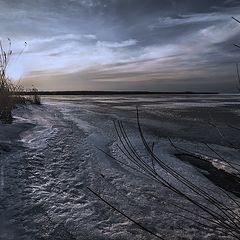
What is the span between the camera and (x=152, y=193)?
9.82 feet

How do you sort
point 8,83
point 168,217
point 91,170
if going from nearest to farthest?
1. point 168,217
2. point 91,170
3. point 8,83

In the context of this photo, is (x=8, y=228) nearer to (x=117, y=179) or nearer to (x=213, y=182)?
(x=117, y=179)

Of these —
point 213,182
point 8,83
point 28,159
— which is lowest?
point 213,182

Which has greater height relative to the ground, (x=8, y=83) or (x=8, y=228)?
(x=8, y=83)

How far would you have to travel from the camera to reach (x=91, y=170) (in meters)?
3.76

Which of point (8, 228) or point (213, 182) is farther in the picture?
point (213, 182)

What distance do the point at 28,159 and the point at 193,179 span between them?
2.02 metres

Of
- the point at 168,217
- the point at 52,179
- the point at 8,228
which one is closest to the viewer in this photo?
the point at 8,228

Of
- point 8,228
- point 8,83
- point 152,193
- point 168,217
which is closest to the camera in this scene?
point 8,228

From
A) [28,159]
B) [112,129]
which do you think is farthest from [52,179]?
[112,129]

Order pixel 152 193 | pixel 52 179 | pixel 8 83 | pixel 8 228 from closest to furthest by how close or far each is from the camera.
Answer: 1. pixel 8 228
2. pixel 152 193
3. pixel 52 179
4. pixel 8 83

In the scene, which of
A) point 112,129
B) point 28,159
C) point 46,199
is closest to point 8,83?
point 112,129

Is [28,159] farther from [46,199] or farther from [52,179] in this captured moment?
[46,199]

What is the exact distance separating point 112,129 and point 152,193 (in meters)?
4.30
